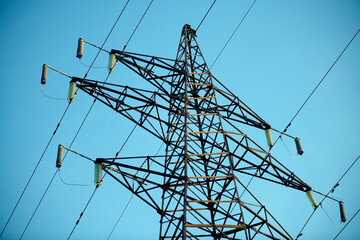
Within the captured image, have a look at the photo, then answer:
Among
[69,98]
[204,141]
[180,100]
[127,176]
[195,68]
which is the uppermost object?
[195,68]

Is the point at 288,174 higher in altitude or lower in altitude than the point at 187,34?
lower

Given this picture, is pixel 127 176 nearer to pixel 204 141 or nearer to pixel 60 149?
pixel 60 149

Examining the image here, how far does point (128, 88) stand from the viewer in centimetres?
1463

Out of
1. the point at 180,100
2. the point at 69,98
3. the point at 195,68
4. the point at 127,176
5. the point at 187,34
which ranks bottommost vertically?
the point at 127,176

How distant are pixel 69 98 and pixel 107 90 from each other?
4.79 feet

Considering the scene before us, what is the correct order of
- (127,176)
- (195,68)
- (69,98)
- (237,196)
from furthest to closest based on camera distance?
(195,68) < (69,98) < (127,176) < (237,196)

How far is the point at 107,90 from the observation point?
46.7 feet

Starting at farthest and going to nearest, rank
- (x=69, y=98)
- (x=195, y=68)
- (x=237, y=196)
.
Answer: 1. (x=195, y=68)
2. (x=69, y=98)
3. (x=237, y=196)

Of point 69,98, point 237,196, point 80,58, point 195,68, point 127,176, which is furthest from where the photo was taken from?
point 195,68

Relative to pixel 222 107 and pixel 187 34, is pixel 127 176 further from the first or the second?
pixel 187 34

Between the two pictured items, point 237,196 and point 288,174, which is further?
point 288,174

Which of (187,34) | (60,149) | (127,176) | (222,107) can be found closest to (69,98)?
(60,149)

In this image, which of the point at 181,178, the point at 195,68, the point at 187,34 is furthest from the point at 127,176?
the point at 187,34

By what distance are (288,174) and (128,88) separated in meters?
7.04
